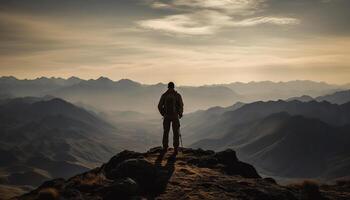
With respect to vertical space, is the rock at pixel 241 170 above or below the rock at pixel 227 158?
below

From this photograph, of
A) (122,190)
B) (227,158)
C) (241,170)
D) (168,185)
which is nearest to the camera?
(122,190)

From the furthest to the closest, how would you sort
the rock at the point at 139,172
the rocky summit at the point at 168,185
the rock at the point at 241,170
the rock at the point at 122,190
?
the rock at the point at 241,170
the rock at the point at 139,172
the rocky summit at the point at 168,185
the rock at the point at 122,190

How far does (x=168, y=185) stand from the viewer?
18.0m

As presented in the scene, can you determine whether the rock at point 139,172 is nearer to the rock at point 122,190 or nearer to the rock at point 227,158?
the rock at point 122,190

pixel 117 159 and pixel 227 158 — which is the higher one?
pixel 227 158

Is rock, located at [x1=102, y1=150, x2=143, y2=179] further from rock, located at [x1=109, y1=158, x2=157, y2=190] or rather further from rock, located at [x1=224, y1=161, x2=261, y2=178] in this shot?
rock, located at [x1=224, y1=161, x2=261, y2=178]

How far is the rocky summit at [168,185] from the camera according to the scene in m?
15.7

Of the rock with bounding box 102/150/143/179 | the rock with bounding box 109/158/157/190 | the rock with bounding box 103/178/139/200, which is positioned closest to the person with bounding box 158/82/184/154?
the rock with bounding box 102/150/143/179

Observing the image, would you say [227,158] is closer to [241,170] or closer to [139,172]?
[241,170]

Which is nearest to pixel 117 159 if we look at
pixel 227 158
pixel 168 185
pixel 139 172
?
pixel 139 172

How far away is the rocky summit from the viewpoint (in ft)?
51.4

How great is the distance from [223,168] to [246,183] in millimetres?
3544

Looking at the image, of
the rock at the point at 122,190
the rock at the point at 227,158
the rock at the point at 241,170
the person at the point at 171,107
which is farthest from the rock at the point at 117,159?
the rock at the point at 122,190

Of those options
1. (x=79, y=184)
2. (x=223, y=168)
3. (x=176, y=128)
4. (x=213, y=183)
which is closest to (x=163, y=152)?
(x=176, y=128)
